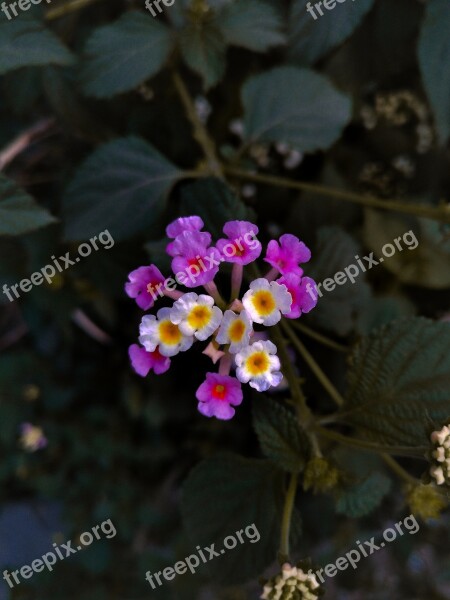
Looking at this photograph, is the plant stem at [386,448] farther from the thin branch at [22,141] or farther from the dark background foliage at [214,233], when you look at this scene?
the thin branch at [22,141]

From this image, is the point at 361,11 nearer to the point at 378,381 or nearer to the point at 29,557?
the point at 378,381

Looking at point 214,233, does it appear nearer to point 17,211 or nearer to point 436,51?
point 17,211

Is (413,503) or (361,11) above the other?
(361,11)

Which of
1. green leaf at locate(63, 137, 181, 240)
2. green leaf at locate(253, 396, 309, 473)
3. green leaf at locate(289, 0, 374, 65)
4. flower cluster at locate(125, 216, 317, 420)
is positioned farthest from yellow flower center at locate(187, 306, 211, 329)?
green leaf at locate(289, 0, 374, 65)

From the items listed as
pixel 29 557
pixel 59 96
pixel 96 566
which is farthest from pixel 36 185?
pixel 29 557

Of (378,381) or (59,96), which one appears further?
(59,96)

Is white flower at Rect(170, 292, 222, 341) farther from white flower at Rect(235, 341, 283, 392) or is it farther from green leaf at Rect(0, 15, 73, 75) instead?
green leaf at Rect(0, 15, 73, 75)

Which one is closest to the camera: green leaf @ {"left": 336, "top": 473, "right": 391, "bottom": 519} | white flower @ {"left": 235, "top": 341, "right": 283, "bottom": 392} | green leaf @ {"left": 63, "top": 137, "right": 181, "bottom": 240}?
white flower @ {"left": 235, "top": 341, "right": 283, "bottom": 392}
